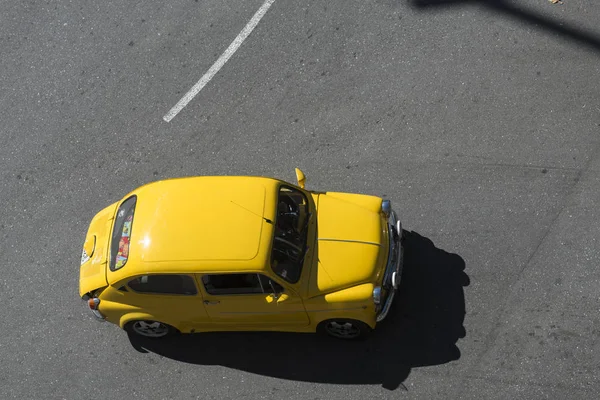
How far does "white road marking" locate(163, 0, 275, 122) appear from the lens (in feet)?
33.3

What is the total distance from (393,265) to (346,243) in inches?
24.1

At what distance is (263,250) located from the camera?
7.33m

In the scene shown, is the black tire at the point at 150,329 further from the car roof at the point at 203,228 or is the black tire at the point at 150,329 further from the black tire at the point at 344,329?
the black tire at the point at 344,329

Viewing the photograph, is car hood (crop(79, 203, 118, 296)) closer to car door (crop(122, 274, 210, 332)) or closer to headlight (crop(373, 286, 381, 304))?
car door (crop(122, 274, 210, 332))

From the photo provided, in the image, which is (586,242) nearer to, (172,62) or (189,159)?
(189,159)

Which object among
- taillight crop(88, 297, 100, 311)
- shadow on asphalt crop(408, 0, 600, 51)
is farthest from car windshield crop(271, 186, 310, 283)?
shadow on asphalt crop(408, 0, 600, 51)

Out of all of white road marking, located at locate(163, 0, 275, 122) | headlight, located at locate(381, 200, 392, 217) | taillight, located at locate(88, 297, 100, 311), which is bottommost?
taillight, located at locate(88, 297, 100, 311)

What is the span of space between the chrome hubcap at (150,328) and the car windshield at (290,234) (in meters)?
1.67

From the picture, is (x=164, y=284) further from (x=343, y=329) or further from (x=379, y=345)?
(x=379, y=345)

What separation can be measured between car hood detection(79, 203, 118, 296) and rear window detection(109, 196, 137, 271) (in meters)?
0.13

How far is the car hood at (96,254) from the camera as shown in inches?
310

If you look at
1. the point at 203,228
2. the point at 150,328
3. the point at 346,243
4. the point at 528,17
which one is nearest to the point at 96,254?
the point at 150,328

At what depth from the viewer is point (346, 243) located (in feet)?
25.8

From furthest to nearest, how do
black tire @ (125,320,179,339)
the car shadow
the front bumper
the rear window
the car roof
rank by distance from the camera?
black tire @ (125,320,179,339) → the car shadow → the front bumper → the rear window → the car roof
